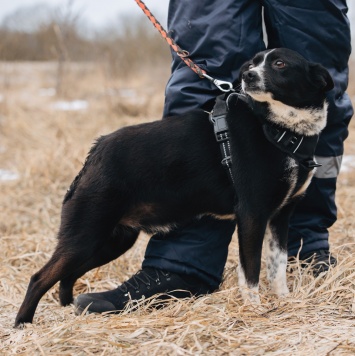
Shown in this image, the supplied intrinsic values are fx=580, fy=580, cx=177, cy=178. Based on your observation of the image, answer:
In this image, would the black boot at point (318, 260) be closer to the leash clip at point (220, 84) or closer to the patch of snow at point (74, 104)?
the leash clip at point (220, 84)

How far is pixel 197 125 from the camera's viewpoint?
8.11 ft

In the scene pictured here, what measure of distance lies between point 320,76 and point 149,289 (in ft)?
3.91

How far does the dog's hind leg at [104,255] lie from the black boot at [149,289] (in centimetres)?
15

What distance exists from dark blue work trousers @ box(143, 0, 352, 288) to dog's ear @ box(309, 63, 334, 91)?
0.87ft

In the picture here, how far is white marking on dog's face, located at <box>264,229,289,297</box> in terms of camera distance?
260cm

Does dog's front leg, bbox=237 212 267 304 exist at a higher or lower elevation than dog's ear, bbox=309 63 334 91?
lower

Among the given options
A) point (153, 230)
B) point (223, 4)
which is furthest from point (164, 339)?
point (223, 4)

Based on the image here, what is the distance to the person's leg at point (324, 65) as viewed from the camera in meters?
2.58

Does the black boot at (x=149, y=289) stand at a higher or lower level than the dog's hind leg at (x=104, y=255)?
lower

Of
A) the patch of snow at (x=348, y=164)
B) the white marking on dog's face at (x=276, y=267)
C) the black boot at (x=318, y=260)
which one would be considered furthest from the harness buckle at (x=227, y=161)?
the patch of snow at (x=348, y=164)

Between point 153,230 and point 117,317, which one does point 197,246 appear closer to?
point 153,230

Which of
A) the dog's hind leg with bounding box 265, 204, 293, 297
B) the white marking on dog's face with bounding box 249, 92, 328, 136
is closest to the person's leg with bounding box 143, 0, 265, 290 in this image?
the dog's hind leg with bounding box 265, 204, 293, 297

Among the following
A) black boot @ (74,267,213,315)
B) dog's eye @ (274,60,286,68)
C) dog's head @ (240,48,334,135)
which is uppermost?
dog's eye @ (274,60,286,68)

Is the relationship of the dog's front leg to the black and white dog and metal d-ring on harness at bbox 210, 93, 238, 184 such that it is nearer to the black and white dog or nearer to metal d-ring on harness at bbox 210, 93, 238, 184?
the black and white dog
